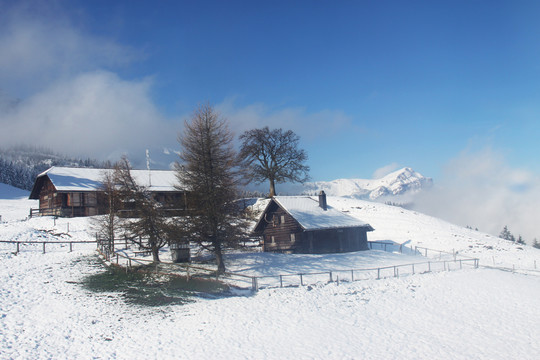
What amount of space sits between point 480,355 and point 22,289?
23798 millimetres

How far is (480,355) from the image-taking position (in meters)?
16.8

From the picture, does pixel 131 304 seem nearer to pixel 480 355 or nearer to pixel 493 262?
pixel 480 355

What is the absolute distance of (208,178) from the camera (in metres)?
27.4

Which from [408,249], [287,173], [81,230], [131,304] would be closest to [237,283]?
[131,304]

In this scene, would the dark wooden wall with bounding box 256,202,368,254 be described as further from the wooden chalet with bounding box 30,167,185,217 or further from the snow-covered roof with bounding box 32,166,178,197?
the snow-covered roof with bounding box 32,166,178,197

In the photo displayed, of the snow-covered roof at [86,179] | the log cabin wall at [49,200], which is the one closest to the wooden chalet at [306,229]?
the snow-covered roof at [86,179]

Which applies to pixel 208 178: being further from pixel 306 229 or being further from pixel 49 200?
pixel 49 200

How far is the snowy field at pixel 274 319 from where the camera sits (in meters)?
15.5

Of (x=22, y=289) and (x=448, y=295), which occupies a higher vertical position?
(x=22, y=289)

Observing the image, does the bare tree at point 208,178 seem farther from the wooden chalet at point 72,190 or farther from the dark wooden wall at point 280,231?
the wooden chalet at point 72,190

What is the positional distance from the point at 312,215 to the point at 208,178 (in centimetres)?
1940

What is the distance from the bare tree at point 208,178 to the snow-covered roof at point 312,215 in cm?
1386

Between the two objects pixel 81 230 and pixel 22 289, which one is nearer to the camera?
pixel 22 289

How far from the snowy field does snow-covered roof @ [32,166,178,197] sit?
76.6 feet
